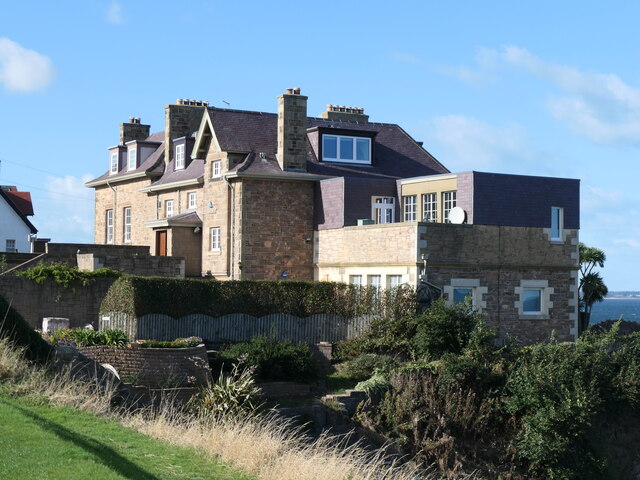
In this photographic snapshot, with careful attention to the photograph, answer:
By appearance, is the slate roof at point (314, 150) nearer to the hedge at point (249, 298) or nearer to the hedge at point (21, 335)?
the hedge at point (249, 298)

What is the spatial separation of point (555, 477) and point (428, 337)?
20.3 feet

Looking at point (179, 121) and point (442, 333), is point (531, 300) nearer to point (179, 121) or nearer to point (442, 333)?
point (442, 333)

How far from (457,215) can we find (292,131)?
8886mm

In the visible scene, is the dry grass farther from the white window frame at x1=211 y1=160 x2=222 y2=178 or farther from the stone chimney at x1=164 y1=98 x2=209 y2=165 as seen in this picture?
the stone chimney at x1=164 y1=98 x2=209 y2=165

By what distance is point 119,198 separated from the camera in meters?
51.5

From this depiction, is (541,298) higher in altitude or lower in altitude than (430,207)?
lower

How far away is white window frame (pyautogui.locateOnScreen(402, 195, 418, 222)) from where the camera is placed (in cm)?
3831

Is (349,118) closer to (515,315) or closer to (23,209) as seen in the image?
(515,315)

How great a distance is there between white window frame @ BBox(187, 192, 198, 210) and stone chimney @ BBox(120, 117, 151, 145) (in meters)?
11.4

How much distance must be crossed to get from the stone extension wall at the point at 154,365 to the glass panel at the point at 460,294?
35.9ft

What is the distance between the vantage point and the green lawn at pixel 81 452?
40.5 ft

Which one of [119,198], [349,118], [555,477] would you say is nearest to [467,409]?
[555,477]

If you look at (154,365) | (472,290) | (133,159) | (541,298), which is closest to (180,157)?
(133,159)

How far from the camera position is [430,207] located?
123 ft
